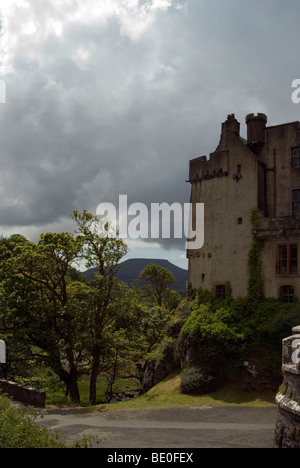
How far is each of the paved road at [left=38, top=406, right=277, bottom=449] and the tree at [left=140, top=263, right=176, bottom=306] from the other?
44.9m

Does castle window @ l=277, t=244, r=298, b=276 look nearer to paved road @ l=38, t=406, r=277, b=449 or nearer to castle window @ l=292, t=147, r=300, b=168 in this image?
castle window @ l=292, t=147, r=300, b=168

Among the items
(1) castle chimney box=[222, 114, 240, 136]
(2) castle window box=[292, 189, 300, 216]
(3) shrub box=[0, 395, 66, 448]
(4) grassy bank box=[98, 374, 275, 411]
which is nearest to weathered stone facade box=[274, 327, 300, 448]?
(3) shrub box=[0, 395, 66, 448]

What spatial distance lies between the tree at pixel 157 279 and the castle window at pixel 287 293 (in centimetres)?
4093

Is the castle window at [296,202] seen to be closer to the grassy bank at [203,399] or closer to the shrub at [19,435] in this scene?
the grassy bank at [203,399]

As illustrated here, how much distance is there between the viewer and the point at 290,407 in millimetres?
13914

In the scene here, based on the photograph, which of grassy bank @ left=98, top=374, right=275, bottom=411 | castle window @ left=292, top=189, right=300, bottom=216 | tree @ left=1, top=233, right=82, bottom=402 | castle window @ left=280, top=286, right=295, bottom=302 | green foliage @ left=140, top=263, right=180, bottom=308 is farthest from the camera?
green foliage @ left=140, top=263, right=180, bottom=308

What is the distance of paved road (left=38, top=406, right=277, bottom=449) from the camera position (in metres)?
16.0

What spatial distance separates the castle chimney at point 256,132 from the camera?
30828 millimetres

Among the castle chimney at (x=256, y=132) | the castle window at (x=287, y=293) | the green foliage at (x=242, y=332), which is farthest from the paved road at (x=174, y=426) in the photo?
the castle chimney at (x=256, y=132)

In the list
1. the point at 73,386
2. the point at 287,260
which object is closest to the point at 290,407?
the point at 287,260

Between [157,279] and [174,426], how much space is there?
49.6m

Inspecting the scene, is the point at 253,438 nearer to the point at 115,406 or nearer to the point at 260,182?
the point at 115,406

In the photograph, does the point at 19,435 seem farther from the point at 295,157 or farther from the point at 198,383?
the point at 295,157
